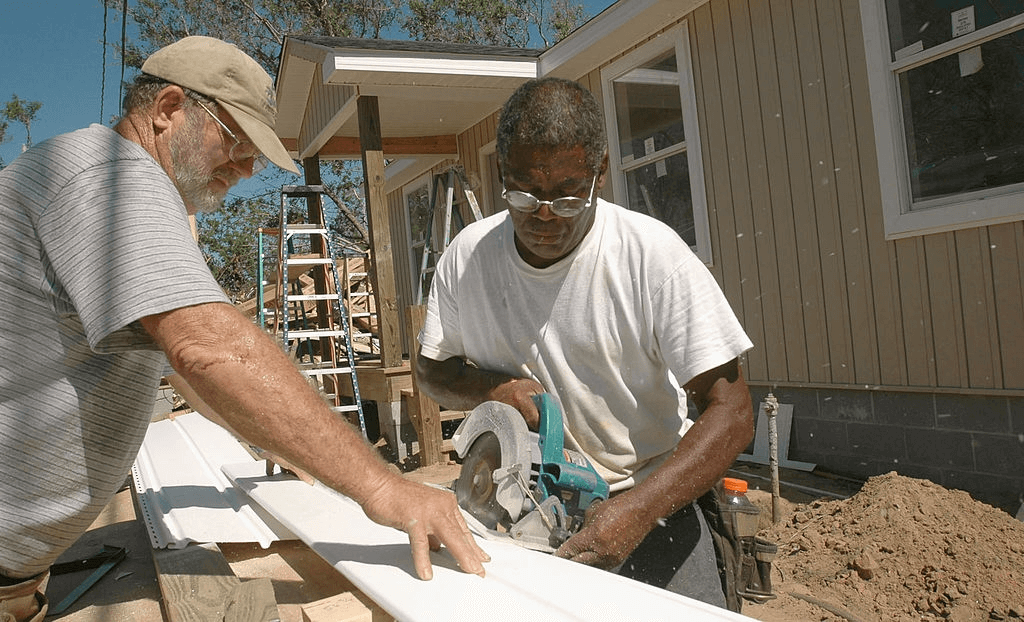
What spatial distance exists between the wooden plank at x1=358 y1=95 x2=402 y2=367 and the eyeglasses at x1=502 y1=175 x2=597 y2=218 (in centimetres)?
586

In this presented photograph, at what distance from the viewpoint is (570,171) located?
2002 millimetres

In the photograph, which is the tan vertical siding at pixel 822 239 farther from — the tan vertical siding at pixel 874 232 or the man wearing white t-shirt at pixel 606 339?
the man wearing white t-shirt at pixel 606 339

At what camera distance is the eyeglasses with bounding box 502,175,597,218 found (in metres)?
2.02

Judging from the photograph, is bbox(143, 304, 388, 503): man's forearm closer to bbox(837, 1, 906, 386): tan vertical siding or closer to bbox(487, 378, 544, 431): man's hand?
bbox(487, 378, 544, 431): man's hand

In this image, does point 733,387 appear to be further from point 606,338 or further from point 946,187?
point 946,187

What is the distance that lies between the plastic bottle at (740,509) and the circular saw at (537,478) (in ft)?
1.73

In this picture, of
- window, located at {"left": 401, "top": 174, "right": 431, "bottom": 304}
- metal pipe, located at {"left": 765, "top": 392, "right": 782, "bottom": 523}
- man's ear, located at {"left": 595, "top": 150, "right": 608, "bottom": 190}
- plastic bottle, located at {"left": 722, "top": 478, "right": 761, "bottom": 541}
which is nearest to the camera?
man's ear, located at {"left": 595, "top": 150, "right": 608, "bottom": 190}

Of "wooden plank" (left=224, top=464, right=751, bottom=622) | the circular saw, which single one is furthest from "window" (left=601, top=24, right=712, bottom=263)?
"wooden plank" (left=224, top=464, right=751, bottom=622)

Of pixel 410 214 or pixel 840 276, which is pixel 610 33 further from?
pixel 410 214

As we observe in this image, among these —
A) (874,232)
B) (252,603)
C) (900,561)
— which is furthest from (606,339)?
(874,232)

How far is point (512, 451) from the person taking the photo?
6.05 feet

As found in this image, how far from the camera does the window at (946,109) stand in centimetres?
438

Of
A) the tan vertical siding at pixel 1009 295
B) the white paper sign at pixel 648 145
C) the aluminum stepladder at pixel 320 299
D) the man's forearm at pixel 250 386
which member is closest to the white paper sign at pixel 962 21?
the tan vertical siding at pixel 1009 295

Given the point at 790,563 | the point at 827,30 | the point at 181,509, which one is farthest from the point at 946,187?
the point at 181,509
